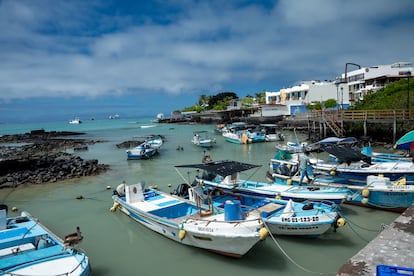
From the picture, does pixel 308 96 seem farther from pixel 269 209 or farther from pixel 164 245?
pixel 164 245

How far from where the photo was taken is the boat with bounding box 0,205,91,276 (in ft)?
24.7

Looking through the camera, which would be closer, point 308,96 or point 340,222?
point 340,222

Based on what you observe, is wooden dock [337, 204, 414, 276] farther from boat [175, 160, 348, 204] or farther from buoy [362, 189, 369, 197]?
buoy [362, 189, 369, 197]

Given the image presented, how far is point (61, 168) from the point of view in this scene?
81.7 ft

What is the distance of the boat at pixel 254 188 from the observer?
1199cm

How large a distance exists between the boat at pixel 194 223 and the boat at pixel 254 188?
162cm

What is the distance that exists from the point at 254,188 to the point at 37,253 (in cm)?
864

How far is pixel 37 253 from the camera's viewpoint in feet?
28.0

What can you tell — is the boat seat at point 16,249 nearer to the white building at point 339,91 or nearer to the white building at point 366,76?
the white building at point 339,91

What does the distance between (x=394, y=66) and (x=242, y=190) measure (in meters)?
66.3

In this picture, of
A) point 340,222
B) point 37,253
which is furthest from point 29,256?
point 340,222

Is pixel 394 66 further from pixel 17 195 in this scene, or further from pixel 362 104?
pixel 17 195

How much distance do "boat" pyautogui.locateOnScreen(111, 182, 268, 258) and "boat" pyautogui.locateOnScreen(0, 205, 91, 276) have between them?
3.05 metres

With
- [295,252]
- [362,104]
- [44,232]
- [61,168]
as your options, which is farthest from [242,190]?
[362,104]
